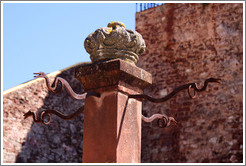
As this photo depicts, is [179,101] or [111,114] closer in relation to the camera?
[111,114]

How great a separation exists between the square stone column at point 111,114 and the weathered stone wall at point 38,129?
271 inches

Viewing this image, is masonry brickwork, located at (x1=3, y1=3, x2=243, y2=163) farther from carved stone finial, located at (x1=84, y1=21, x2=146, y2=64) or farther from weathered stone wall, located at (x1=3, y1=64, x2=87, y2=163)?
carved stone finial, located at (x1=84, y1=21, x2=146, y2=64)

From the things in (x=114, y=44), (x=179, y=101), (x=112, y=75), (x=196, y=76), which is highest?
(x=196, y=76)

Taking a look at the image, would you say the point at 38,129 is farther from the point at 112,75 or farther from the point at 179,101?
the point at 112,75

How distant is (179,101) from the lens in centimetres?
1172

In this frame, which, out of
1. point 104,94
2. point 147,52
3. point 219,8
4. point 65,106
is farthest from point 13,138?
point 104,94

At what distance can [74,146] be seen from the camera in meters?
12.1

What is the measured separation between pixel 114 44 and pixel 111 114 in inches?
26.8

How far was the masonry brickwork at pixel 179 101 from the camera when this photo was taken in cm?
1070

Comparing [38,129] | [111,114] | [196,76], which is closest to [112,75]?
[111,114]

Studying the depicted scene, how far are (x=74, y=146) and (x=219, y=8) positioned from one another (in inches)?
212

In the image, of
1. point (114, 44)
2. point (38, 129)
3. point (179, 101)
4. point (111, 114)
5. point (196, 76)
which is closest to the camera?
point (111, 114)

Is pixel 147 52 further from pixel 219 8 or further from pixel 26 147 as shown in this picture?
pixel 26 147

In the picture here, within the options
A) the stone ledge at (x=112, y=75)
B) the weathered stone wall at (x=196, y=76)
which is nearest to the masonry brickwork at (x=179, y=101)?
the weathered stone wall at (x=196, y=76)
